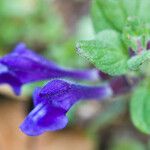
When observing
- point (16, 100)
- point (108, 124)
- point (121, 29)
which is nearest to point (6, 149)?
point (16, 100)

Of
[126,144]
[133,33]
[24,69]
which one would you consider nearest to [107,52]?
[133,33]

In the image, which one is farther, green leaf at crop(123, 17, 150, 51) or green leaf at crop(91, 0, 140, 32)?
green leaf at crop(91, 0, 140, 32)

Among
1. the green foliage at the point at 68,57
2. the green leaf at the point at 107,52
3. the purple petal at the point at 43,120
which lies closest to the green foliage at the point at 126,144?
the green foliage at the point at 68,57

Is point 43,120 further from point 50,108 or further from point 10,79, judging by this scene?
point 10,79

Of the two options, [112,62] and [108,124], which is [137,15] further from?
[108,124]

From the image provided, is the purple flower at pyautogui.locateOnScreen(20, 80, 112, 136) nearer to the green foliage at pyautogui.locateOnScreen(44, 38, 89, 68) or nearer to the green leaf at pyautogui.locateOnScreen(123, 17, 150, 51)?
the green leaf at pyautogui.locateOnScreen(123, 17, 150, 51)

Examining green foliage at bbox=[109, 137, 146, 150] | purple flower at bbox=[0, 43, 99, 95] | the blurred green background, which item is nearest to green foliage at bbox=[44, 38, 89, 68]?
the blurred green background

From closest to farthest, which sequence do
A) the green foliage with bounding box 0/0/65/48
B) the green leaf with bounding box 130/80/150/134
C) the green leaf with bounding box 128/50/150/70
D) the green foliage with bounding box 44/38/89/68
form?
the green leaf with bounding box 128/50/150/70
the green leaf with bounding box 130/80/150/134
the green foliage with bounding box 44/38/89/68
the green foliage with bounding box 0/0/65/48
